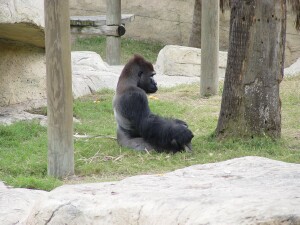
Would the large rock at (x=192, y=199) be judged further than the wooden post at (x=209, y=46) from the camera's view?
No

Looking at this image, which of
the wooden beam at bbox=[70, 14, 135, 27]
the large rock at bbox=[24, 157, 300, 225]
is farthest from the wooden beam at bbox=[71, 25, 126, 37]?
the large rock at bbox=[24, 157, 300, 225]

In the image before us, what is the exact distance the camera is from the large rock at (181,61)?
12312mm

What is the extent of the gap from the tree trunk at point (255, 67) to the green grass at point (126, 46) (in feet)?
29.0

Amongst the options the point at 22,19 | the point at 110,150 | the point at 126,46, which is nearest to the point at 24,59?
the point at 22,19

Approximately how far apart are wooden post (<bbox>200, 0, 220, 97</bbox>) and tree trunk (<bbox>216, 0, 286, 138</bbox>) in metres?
3.13

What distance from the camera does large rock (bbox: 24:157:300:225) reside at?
2.49m

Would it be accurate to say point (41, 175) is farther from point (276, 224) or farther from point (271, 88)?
point (276, 224)

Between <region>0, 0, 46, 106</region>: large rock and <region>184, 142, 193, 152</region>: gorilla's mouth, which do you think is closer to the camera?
<region>184, 142, 193, 152</region>: gorilla's mouth

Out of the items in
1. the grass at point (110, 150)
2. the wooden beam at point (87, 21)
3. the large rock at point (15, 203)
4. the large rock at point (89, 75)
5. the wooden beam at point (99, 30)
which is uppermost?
the wooden beam at point (87, 21)

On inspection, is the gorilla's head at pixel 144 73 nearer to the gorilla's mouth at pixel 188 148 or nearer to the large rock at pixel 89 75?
the gorilla's mouth at pixel 188 148

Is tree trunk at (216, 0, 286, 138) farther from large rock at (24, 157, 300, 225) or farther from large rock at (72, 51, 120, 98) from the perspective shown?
large rock at (72, 51, 120, 98)

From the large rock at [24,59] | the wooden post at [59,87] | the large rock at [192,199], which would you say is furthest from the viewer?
the large rock at [24,59]

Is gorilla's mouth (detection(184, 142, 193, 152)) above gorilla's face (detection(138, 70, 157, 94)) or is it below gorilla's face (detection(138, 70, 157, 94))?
below

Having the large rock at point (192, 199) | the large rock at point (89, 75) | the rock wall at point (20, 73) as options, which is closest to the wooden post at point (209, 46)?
the large rock at point (89, 75)
